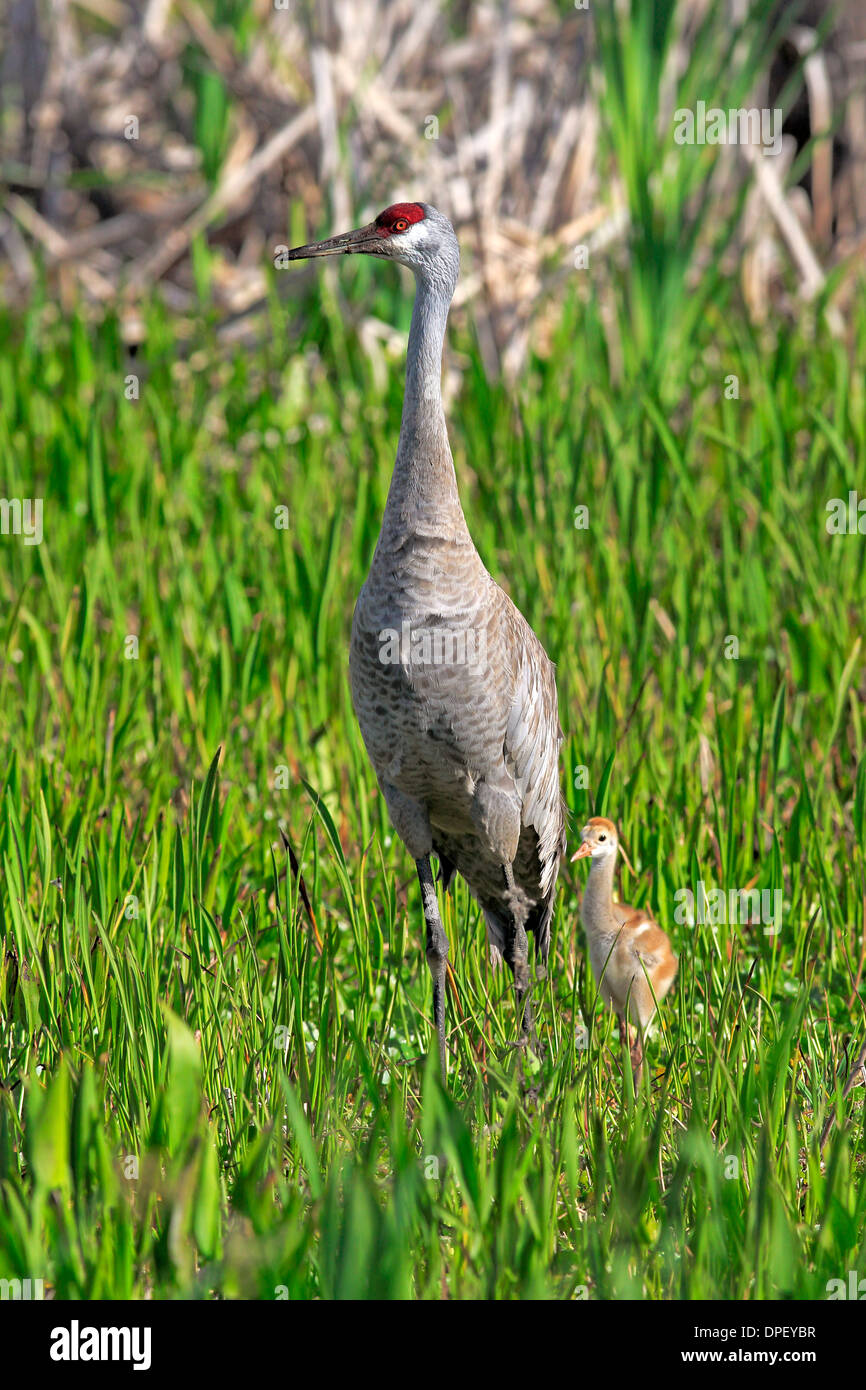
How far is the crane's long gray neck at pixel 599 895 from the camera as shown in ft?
10.6

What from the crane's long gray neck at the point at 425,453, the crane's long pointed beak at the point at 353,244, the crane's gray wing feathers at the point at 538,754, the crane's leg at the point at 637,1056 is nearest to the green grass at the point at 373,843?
the crane's leg at the point at 637,1056

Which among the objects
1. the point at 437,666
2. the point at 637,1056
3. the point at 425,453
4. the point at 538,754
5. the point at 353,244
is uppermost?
the point at 353,244

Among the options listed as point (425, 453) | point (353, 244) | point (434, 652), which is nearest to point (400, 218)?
point (353, 244)

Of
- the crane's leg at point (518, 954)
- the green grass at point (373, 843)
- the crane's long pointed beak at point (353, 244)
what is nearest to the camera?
the green grass at point (373, 843)

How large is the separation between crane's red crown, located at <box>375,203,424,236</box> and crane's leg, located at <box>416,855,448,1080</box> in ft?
4.52

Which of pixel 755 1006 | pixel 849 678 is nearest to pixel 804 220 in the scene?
pixel 849 678

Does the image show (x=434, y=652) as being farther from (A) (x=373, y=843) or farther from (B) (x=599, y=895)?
(A) (x=373, y=843)

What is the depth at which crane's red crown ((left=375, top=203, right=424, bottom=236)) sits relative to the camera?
2.94 metres

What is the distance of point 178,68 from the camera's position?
8.59 meters

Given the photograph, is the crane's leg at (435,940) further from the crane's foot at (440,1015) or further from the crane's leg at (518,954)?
the crane's leg at (518,954)

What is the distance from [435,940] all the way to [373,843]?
464 mm

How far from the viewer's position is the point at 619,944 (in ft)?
10.4

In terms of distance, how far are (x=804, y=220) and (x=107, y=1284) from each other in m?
7.66

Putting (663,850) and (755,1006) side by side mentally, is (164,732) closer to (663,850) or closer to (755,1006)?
(663,850)
